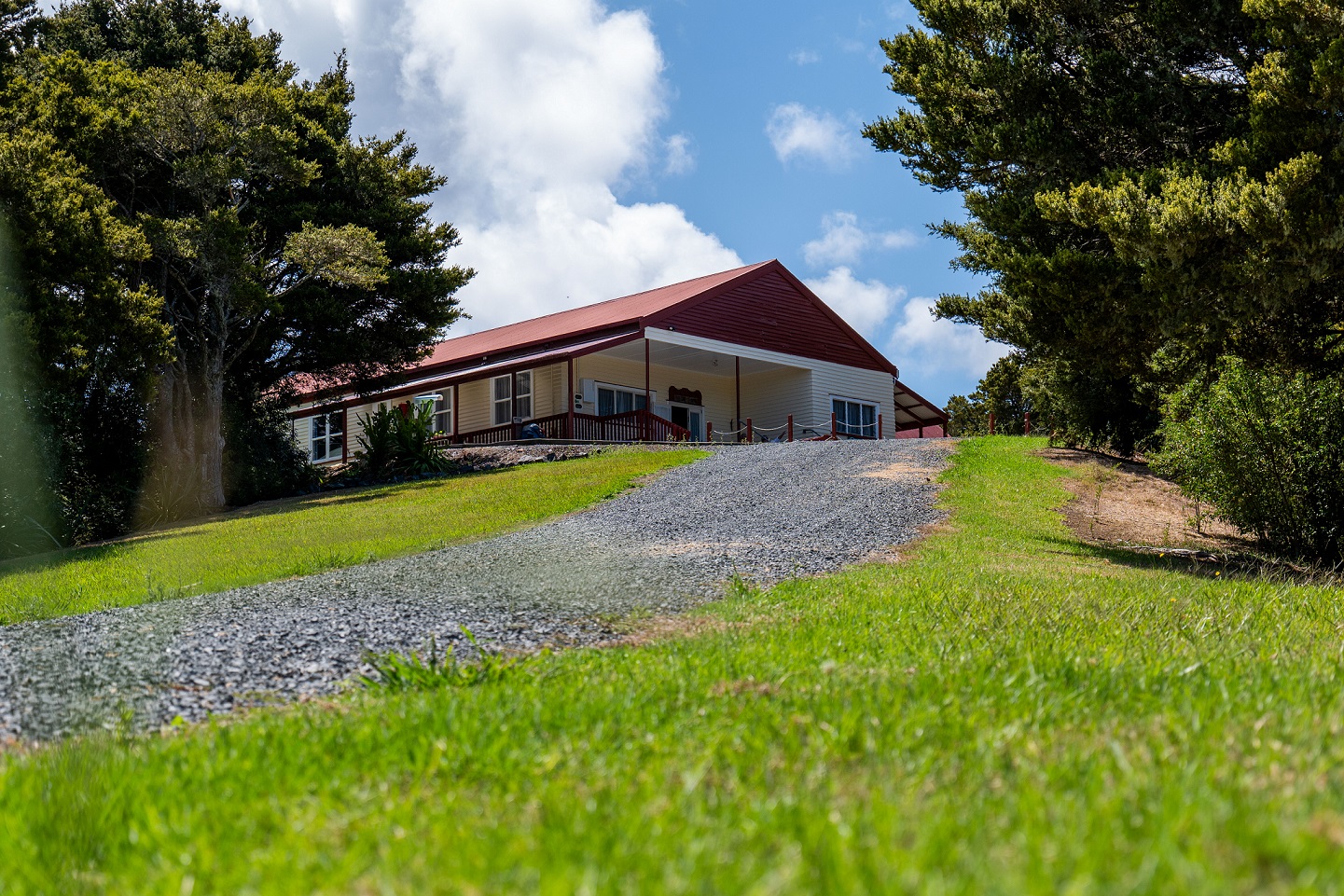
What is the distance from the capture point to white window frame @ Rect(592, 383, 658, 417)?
3347 centimetres

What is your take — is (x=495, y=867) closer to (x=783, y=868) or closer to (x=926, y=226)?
(x=783, y=868)

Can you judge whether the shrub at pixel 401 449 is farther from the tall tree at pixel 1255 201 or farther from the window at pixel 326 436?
the tall tree at pixel 1255 201

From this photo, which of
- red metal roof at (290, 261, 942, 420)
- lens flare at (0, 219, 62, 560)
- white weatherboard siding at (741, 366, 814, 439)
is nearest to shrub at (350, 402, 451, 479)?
red metal roof at (290, 261, 942, 420)

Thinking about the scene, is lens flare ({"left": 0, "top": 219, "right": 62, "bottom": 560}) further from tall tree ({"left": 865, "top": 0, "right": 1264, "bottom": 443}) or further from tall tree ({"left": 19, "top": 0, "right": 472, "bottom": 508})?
tall tree ({"left": 865, "top": 0, "right": 1264, "bottom": 443})

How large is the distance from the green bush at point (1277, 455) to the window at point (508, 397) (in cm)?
2291

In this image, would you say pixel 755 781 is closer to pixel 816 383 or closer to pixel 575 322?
pixel 575 322

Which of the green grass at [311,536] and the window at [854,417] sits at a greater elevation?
the window at [854,417]

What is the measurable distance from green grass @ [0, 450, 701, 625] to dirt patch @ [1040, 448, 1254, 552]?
789 cm

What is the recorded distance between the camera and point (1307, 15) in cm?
1135

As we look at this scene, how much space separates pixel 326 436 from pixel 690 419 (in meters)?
14.5

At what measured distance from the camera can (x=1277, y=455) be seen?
1337 cm

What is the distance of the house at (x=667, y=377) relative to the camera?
31.8 m

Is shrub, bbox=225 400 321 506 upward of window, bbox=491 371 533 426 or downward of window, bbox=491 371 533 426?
downward

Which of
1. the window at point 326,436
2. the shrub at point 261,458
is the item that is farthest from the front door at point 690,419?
the window at point 326,436
